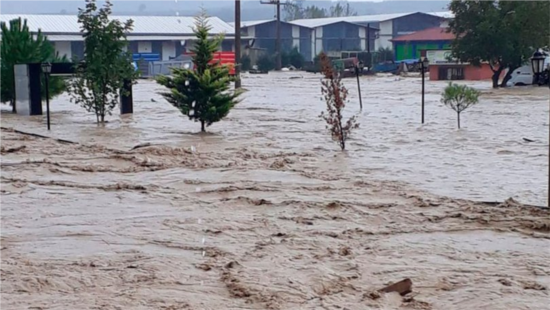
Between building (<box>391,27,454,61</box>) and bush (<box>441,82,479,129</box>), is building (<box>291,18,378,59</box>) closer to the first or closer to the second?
building (<box>391,27,454,61</box>)

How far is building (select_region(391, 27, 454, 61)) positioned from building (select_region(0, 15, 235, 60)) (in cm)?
1448

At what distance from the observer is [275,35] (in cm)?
9800

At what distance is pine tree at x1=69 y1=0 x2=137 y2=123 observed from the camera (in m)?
23.8

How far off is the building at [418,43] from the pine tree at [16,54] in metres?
52.3

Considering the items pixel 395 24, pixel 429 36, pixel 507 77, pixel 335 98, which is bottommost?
pixel 507 77

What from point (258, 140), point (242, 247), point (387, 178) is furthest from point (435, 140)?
point (242, 247)

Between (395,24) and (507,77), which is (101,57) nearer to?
(507,77)

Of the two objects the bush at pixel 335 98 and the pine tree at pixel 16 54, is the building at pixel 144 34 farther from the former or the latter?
the bush at pixel 335 98

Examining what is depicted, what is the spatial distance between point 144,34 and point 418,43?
904 inches

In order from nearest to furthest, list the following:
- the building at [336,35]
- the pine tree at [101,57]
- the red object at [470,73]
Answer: the pine tree at [101,57], the red object at [470,73], the building at [336,35]

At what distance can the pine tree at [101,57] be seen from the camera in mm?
23750

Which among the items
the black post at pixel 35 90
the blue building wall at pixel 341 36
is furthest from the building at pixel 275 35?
the black post at pixel 35 90

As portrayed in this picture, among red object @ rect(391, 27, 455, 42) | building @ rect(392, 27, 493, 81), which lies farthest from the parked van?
red object @ rect(391, 27, 455, 42)

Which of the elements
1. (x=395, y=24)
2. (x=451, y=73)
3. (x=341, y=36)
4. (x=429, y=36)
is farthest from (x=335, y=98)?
(x=395, y=24)
